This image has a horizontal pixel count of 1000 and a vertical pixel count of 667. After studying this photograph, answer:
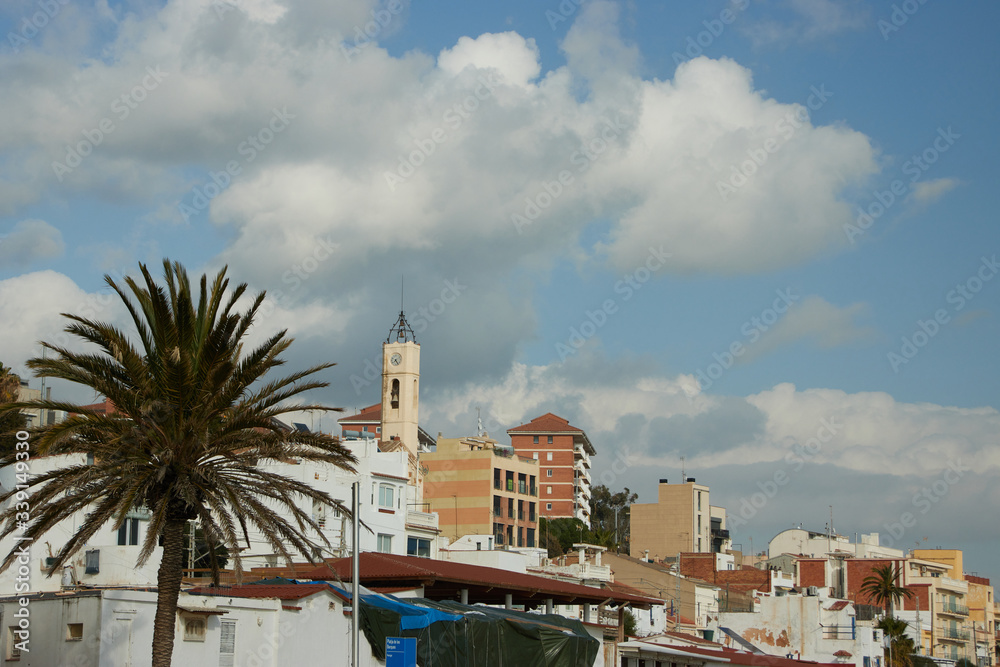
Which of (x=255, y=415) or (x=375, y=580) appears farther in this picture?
(x=375, y=580)

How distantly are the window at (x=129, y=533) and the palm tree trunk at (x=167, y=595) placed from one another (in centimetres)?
2019

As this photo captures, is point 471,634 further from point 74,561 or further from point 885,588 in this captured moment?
point 885,588

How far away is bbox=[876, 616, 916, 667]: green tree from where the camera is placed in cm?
8744

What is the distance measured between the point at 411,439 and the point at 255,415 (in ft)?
220

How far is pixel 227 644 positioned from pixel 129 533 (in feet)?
53.3

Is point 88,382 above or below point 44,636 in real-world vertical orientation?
above

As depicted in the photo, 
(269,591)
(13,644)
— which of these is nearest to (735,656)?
(269,591)

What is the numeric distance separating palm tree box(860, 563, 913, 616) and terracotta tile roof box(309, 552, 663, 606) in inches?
2480

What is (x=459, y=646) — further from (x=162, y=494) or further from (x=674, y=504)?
(x=674, y=504)

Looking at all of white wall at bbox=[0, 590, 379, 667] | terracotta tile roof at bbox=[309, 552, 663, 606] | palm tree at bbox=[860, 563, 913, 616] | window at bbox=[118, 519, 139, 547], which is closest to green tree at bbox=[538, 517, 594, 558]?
palm tree at bbox=[860, 563, 913, 616]

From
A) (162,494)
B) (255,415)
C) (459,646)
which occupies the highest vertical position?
(255,415)

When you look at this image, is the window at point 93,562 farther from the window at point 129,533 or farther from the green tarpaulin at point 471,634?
the green tarpaulin at point 471,634

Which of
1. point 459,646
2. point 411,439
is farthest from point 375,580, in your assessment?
point 411,439

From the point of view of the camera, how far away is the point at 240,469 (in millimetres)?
23672
